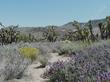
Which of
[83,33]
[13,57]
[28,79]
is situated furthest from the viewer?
[83,33]

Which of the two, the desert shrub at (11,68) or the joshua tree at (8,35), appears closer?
the desert shrub at (11,68)

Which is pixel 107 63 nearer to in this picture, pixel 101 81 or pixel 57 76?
pixel 57 76

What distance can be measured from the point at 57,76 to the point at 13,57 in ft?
11.8

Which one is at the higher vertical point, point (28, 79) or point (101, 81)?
point (101, 81)

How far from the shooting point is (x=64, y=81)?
27.0 feet

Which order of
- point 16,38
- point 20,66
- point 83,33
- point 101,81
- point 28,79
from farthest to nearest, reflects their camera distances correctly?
point 16,38 → point 83,33 → point 20,66 → point 28,79 → point 101,81

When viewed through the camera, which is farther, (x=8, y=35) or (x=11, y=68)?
(x=8, y=35)

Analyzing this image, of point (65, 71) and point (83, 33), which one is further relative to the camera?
point (83, 33)

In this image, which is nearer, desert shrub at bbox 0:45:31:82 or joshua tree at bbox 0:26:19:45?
desert shrub at bbox 0:45:31:82

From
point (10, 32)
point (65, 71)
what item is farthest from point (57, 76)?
point (10, 32)

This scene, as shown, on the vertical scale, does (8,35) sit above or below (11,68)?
below

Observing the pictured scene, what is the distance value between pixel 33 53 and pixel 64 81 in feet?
23.8

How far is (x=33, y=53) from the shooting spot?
15367 mm

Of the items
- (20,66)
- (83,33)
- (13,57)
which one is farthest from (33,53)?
(83,33)
